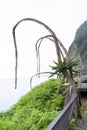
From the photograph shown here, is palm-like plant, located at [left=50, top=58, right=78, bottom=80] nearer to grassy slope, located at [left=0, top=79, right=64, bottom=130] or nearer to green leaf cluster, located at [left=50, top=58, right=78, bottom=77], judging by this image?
green leaf cluster, located at [left=50, top=58, right=78, bottom=77]

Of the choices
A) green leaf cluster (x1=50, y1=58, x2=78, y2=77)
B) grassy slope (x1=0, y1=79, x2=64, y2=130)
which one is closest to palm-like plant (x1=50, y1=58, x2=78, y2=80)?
green leaf cluster (x1=50, y1=58, x2=78, y2=77)

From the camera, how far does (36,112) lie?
11.0m

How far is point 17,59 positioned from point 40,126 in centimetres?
293

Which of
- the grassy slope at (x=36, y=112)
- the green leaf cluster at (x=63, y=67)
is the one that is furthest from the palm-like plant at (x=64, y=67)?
the grassy slope at (x=36, y=112)

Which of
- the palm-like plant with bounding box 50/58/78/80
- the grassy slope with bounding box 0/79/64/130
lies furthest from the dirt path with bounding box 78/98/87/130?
the palm-like plant with bounding box 50/58/78/80

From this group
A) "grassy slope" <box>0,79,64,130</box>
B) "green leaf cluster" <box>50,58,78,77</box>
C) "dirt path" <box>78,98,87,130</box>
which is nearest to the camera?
"grassy slope" <box>0,79,64,130</box>

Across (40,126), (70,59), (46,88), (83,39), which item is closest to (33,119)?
(40,126)

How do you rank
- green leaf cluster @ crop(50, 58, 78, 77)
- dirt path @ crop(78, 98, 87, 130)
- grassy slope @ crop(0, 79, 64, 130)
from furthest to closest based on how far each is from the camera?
green leaf cluster @ crop(50, 58, 78, 77), dirt path @ crop(78, 98, 87, 130), grassy slope @ crop(0, 79, 64, 130)

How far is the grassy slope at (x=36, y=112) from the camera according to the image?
32.9 feet

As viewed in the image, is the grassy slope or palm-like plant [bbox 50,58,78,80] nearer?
the grassy slope

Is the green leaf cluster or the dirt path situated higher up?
the green leaf cluster

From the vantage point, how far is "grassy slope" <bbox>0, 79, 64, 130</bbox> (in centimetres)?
1004

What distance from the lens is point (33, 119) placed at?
10.4 meters

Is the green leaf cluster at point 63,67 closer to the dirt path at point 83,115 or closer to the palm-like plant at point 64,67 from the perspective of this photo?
the palm-like plant at point 64,67
